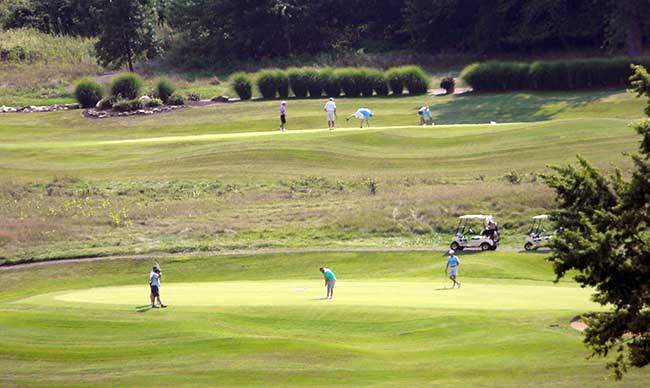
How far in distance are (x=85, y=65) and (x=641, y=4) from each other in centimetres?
4429

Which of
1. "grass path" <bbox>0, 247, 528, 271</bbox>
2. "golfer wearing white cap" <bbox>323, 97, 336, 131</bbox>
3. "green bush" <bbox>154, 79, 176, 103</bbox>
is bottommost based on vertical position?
"grass path" <bbox>0, 247, 528, 271</bbox>

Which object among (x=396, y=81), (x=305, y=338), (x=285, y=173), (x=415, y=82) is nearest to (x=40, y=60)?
(x=396, y=81)

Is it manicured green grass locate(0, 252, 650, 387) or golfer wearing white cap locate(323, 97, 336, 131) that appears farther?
golfer wearing white cap locate(323, 97, 336, 131)

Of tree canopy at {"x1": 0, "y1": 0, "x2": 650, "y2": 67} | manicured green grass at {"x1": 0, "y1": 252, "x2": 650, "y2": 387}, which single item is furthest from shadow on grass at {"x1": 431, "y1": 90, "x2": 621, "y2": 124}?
manicured green grass at {"x1": 0, "y1": 252, "x2": 650, "y2": 387}

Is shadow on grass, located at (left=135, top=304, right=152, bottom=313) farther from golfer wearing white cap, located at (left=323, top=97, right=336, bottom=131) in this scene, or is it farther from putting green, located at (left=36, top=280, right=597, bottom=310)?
golfer wearing white cap, located at (left=323, top=97, right=336, bottom=131)

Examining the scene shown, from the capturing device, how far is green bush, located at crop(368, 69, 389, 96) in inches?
3386

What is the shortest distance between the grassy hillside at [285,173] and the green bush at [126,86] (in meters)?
4.10

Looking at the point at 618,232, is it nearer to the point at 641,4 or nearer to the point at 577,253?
the point at 577,253

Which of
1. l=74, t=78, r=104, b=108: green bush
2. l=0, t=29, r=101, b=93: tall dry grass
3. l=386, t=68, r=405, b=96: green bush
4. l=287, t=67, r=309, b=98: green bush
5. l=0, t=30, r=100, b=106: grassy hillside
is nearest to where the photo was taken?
l=74, t=78, r=104, b=108: green bush

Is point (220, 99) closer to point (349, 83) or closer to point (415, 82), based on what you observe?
point (349, 83)

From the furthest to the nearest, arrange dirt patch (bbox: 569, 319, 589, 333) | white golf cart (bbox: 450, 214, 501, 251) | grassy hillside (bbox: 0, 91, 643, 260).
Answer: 1. grassy hillside (bbox: 0, 91, 643, 260)
2. white golf cart (bbox: 450, 214, 501, 251)
3. dirt patch (bbox: 569, 319, 589, 333)

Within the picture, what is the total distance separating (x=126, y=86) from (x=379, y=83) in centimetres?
1794

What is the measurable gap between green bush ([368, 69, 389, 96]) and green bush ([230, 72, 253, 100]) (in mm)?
8743

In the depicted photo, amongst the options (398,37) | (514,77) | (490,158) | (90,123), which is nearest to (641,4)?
(514,77)
